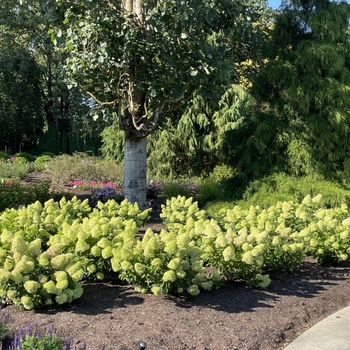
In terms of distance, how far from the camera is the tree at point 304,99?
7102 millimetres

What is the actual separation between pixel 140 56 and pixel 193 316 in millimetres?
4391

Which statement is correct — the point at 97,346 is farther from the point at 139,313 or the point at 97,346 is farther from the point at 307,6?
the point at 307,6

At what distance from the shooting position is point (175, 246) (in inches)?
141

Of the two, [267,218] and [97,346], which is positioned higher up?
[267,218]

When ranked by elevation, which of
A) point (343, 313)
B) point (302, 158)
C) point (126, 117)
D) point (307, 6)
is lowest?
point (343, 313)

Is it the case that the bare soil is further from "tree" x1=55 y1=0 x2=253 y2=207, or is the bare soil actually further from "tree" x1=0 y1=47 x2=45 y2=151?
"tree" x1=0 y1=47 x2=45 y2=151

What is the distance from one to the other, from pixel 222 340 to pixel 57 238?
5.59ft

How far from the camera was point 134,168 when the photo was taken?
23.9 ft

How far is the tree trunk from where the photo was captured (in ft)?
23.9

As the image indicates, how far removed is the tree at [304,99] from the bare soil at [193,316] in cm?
330

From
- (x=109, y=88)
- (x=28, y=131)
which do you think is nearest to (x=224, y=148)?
(x=109, y=88)

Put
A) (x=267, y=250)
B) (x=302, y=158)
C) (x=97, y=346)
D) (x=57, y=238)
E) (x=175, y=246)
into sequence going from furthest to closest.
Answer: (x=302, y=158)
(x=267, y=250)
(x=57, y=238)
(x=175, y=246)
(x=97, y=346)

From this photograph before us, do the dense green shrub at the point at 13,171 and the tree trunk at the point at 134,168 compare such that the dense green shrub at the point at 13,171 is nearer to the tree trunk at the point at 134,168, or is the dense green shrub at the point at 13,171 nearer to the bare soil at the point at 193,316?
the tree trunk at the point at 134,168

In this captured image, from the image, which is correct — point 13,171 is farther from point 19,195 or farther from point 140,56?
point 140,56
